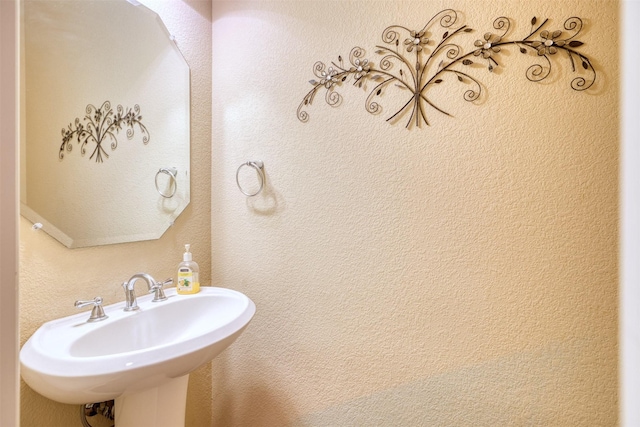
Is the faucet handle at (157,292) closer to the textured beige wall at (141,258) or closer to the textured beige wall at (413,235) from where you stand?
the textured beige wall at (141,258)

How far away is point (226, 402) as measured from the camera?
4.55ft

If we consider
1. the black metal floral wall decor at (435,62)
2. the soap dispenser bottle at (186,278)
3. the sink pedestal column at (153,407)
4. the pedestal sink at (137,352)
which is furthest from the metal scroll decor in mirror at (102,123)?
the black metal floral wall decor at (435,62)

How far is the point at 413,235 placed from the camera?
1.01m

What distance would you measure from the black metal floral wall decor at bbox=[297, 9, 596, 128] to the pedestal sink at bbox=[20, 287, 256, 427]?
90cm

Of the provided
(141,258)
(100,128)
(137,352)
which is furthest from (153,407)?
(100,128)

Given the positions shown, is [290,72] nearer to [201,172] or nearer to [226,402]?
[201,172]

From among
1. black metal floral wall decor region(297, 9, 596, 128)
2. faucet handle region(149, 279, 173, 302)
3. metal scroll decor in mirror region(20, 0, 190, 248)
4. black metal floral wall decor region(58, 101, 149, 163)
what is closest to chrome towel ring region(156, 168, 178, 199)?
metal scroll decor in mirror region(20, 0, 190, 248)

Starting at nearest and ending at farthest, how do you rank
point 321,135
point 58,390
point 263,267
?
point 58,390 < point 321,135 < point 263,267

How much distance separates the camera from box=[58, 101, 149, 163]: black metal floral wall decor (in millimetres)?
978

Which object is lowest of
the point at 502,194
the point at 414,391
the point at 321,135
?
the point at 414,391

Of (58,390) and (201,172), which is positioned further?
(201,172)

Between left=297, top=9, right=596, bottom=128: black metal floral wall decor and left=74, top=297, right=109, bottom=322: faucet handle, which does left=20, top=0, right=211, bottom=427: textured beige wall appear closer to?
left=74, top=297, right=109, bottom=322: faucet handle

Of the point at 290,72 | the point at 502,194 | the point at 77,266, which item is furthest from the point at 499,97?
the point at 77,266

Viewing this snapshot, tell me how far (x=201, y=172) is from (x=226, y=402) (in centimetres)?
108
